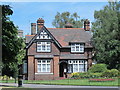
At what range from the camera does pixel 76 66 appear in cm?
4903

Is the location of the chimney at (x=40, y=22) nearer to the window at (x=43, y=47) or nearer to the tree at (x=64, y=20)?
the window at (x=43, y=47)

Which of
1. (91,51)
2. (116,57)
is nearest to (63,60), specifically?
(91,51)

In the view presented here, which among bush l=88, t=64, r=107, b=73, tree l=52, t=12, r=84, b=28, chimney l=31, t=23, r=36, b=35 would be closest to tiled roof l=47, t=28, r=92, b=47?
chimney l=31, t=23, r=36, b=35

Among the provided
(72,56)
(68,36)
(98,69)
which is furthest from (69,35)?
Result: (98,69)

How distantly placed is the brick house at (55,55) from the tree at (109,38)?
1.74 meters

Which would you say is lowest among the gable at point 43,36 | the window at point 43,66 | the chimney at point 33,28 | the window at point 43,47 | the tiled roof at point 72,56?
the window at point 43,66

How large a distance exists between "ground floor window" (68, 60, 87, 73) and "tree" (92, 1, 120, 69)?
2738 millimetres

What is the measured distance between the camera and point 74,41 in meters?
49.2

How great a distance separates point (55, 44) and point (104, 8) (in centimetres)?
1145

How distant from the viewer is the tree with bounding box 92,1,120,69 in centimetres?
4616

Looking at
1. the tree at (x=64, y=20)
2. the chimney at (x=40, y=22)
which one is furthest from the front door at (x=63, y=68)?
the tree at (x=64, y=20)

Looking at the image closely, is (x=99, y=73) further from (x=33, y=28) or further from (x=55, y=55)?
(x=33, y=28)

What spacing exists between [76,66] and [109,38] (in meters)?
6.69

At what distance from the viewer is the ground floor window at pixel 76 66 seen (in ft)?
161
